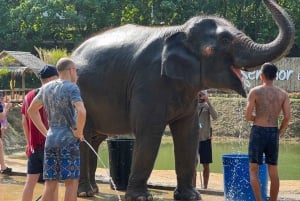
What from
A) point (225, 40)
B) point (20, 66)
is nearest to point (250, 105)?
point (225, 40)

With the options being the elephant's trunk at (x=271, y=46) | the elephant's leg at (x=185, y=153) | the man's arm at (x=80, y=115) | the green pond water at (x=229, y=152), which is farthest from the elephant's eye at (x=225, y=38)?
the green pond water at (x=229, y=152)

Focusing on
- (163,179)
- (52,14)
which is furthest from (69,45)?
(163,179)

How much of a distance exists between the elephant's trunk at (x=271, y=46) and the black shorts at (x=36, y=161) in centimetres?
252

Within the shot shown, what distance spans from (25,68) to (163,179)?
1789 centimetres

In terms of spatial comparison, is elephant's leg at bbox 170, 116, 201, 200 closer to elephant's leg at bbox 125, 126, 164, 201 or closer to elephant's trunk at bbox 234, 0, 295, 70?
elephant's leg at bbox 125, 126, 164, 201

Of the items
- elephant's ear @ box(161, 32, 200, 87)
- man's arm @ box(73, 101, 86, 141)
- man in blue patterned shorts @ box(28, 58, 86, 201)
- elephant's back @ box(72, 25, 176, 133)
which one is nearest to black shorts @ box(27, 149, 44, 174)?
man in blue patterned shorts @ box(28, 58, 86, 201)

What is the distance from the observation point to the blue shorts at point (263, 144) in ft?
25.9

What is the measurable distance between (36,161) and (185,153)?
2377 mm

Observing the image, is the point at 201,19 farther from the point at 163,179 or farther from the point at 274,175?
the point at 163,179

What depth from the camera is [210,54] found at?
8172 mm

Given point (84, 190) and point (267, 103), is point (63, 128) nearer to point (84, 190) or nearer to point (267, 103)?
point (267, 103)

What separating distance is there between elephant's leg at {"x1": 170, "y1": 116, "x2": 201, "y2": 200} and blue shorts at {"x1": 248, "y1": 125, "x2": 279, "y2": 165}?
112 centimetres

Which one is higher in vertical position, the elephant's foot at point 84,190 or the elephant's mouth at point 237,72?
the elephant's mouth at point 237,72

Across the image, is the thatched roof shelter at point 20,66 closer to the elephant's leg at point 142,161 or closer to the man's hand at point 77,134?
the elephant's leg at point 142,161
